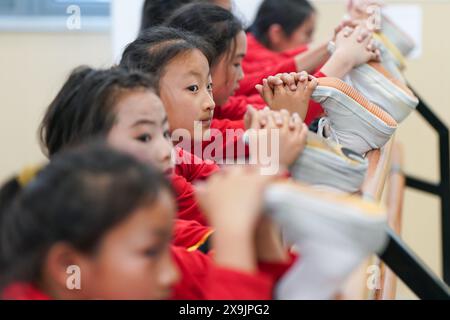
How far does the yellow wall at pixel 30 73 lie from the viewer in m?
3.16

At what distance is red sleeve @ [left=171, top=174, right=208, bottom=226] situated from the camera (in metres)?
1.25

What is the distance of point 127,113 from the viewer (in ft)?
3.51

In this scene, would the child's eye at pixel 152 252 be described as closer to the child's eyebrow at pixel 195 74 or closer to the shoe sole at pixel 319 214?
the shoe sole at pixel 319 214

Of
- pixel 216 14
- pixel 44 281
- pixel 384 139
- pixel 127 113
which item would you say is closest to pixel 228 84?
pixel 216 14

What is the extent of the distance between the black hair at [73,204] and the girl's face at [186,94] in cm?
69

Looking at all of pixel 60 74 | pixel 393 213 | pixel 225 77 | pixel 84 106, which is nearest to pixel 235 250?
pixel 84 106

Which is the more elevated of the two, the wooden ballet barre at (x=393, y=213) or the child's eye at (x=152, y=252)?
the child's eye at (x=152, y=252)

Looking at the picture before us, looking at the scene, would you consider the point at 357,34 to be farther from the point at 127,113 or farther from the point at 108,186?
the point at 108,186

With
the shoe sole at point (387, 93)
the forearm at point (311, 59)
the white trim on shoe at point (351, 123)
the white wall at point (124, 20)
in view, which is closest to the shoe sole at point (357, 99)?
the white trim on shoe at point (351, 123)

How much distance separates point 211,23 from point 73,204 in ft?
3.80

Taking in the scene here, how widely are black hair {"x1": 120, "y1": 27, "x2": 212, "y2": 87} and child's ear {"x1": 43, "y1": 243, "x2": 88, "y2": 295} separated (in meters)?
0.71

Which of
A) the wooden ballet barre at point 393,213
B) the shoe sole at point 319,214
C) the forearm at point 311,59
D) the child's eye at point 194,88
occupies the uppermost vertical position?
the shoe sole at point 319,214

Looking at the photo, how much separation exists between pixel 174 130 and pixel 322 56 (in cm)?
65

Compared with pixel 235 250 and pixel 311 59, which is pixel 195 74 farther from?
pixel 235 250
